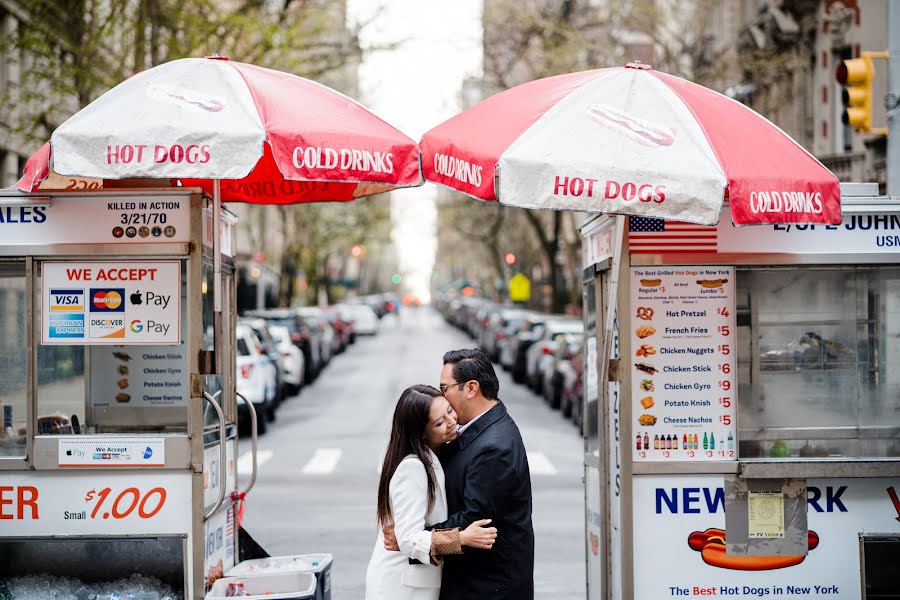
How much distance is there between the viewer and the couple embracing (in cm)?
482

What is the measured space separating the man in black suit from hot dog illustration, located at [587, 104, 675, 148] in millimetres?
1319

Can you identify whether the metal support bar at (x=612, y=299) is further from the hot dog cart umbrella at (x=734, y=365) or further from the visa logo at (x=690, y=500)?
the visa logo at (x=690, y=500)

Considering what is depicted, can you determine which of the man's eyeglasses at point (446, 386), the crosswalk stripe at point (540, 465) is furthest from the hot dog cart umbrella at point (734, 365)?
the crosswalk stripe at point (540, 465)

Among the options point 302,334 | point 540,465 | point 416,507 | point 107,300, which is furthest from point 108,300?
point 302,334

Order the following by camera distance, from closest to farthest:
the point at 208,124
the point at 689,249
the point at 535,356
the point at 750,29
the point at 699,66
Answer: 1. the point at 208,124
2. the point at 689,249
3. the point at 535,356
4. the point at 699,66
5. the point at 750,29

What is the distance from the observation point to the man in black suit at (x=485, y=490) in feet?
16.0

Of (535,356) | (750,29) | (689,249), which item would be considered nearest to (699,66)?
(750,29)

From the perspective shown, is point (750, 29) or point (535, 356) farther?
point (750, 29)

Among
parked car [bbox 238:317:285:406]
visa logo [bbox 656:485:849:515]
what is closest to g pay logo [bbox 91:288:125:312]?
visa logo [bbox 656:485:849:515]

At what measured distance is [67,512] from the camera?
6.25 meters

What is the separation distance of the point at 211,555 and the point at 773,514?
3159 millimetres

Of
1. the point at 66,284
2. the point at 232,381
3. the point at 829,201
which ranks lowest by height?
the point at 232,381

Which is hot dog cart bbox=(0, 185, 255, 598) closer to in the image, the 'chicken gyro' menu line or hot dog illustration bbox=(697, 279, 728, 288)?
the 'chicken gyro' menu line

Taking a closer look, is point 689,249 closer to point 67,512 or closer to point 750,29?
point 67,512
